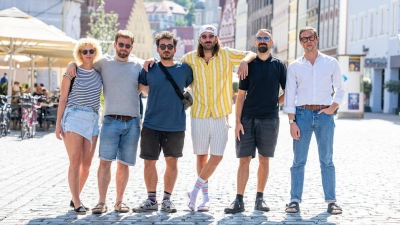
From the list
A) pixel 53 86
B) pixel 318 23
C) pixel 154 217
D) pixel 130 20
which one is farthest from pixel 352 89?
pixel 130 20

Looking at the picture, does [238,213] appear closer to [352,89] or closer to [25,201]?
[25,201]

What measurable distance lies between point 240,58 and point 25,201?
2.63 meters

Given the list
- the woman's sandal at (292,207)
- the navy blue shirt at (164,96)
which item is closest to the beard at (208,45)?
the navy blue shirt at (164,96)

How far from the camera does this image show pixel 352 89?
147ft

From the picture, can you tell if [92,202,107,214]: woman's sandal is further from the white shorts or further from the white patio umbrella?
the white patio umbrella

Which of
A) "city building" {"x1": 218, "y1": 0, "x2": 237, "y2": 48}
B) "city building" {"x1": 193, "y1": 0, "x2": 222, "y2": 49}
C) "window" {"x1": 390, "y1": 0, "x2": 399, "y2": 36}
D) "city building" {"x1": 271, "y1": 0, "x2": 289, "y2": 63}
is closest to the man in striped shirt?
"window" {"x1": 390, "y1": 0, "x2": 399, "y2": 36}

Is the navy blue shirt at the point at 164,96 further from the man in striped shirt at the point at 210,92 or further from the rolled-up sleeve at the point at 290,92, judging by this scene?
the rolled-up sleeve at the point at 290,92

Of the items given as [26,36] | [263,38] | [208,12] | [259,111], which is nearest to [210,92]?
[259,111]

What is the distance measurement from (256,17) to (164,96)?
105 metres

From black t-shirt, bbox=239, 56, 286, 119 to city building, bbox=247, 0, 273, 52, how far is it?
93.8 meters

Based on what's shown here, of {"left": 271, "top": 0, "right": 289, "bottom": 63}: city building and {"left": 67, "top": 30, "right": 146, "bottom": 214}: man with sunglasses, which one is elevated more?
{"left": 271, "top": 0, "right": 289, "bottom": 63}: city building

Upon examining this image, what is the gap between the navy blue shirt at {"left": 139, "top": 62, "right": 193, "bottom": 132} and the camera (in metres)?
9.66

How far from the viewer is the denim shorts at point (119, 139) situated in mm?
9688

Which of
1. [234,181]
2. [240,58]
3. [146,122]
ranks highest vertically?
[240,58]
